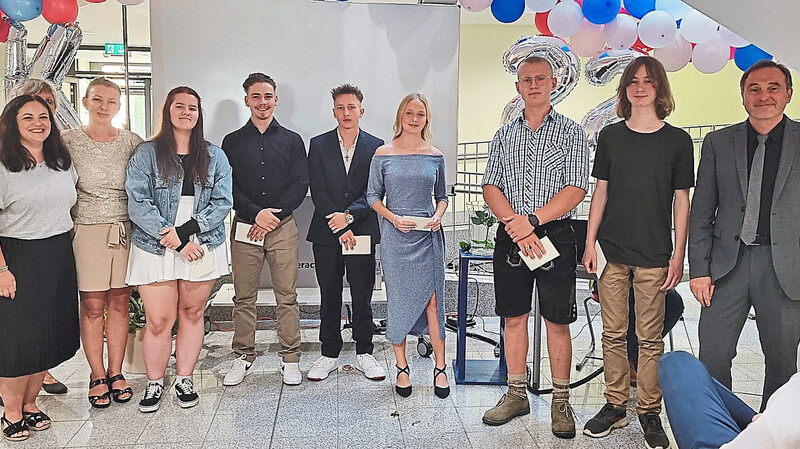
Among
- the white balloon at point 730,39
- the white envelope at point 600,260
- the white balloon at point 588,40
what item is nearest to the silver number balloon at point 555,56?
the white balloon at point 588,40

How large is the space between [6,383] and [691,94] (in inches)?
312

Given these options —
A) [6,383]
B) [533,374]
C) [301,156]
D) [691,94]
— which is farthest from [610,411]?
[691,94]

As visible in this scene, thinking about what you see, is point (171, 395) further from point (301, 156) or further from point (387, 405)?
point (301, 156)

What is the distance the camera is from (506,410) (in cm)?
306

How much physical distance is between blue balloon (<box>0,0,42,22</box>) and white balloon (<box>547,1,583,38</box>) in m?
2.77

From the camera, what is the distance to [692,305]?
18.2 ft

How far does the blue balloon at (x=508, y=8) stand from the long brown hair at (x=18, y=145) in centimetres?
247

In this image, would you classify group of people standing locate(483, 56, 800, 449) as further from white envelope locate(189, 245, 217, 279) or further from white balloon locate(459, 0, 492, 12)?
white envelope locate(189, 245, 217, 279)

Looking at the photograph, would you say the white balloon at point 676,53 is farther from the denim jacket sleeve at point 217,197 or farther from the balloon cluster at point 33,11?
the balloon cluster at point 33,11

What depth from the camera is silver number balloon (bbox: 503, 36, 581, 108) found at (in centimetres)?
380

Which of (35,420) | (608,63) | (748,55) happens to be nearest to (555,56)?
(608,63)

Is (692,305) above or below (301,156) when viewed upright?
below

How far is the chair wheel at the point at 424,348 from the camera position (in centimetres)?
402

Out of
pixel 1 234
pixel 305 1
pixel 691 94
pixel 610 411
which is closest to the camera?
pixel 1 234
